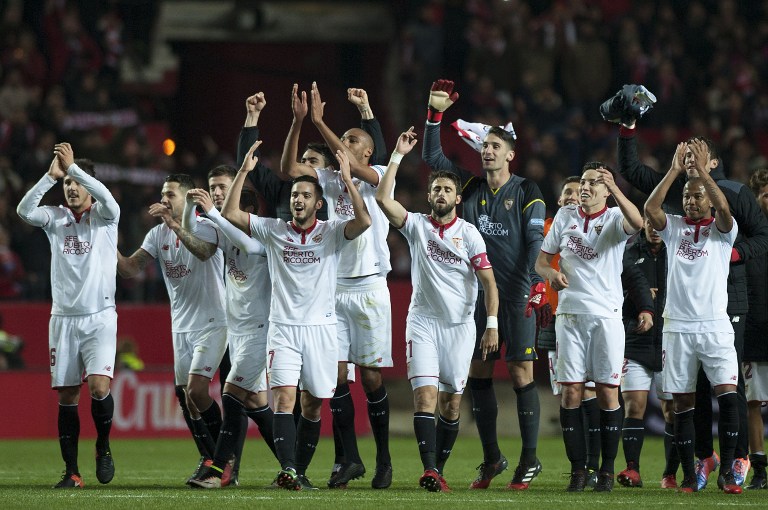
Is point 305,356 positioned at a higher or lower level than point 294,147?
lower

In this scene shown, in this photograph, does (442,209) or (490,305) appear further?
(442,209)

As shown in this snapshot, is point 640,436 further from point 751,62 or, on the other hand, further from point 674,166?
point 751,62

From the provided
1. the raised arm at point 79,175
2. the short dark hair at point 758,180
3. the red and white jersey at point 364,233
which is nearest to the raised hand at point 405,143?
the red and white jersey at point 364,233

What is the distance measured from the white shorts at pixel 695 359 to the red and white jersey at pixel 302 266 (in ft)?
7.90

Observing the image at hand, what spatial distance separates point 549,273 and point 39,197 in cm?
381

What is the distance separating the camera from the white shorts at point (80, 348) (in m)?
9.88

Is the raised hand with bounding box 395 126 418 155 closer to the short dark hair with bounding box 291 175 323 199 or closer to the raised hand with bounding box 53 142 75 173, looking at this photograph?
the short dark hair with bounding box 291 175 323 199

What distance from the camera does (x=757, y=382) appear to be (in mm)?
10492

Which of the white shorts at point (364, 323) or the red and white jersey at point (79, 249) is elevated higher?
the red and white jersey at point (79, 249)

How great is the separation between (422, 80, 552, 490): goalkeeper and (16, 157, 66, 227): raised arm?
279cm

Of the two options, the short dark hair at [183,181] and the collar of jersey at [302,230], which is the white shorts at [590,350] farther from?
the short dark hair at [183,181]

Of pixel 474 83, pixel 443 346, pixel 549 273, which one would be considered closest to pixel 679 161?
pixel 549 273

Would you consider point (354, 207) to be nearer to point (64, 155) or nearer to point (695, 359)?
point (64, 155)

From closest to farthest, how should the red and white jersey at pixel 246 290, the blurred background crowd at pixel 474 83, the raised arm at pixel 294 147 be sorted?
1. the red and white jersey at pixel 246 290
2. the raised arm at pixel 294 147
3. the blurred background crowd at pixel 474 83
